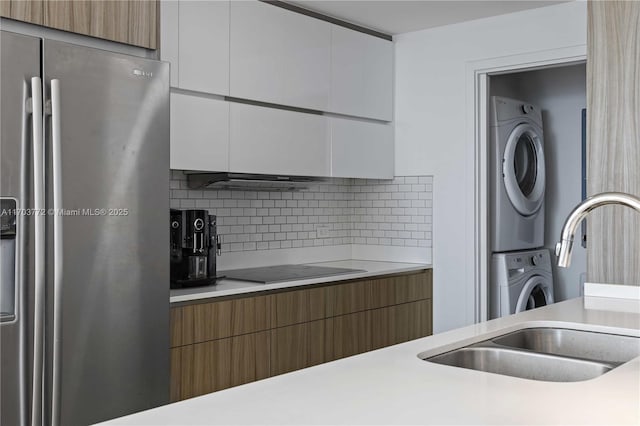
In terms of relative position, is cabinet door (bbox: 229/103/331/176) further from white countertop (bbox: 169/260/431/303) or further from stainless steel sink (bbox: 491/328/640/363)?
stainless steel sink (bbox: 491/328/640/363)

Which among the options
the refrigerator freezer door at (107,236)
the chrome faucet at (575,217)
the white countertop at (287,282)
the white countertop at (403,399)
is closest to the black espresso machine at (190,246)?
the white countertop at (287,282)

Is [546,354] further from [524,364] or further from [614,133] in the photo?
[614,133]

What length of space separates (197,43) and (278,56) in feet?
1.93

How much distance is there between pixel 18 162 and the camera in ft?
7.39

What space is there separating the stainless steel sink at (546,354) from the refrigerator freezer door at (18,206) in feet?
4.41

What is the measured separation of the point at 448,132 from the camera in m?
A: 4.38

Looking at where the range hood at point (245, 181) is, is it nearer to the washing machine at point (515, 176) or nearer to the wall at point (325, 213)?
the wall at point (325, 213)

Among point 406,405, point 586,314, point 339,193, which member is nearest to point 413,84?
point 339,193

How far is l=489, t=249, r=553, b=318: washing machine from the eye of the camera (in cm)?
452

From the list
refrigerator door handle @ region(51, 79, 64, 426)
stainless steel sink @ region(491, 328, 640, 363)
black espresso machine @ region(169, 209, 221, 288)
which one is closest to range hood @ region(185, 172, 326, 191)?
black espresso machine @ region(169, 209, 221, 288)

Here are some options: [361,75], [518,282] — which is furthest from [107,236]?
[518,282]

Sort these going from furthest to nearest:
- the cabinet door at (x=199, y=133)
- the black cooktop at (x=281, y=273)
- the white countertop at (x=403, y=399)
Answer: the black cooktop at (x=281, y=273) → the cabinet door at (x=199, y=133) → the white countertop at (x=403, y=399)

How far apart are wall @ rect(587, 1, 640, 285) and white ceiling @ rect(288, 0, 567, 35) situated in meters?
0.82

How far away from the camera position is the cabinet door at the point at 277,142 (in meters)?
3.56
